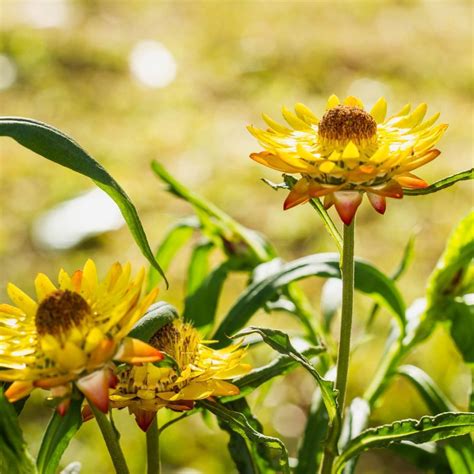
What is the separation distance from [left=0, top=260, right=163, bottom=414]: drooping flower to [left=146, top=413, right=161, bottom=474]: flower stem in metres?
0.16

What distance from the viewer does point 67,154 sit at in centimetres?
88

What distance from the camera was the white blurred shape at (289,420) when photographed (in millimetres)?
1856

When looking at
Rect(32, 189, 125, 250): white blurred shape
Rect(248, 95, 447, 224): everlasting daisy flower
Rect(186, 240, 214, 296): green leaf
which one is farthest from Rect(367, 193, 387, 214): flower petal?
Rect(32, 189, 125, 250): white blurred shape

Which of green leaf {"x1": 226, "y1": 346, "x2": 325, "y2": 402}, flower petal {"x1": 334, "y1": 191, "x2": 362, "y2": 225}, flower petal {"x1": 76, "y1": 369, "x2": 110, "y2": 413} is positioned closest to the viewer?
flower petal {"x1": 76, "y1": 369, "x2": 110, "y2": 413}

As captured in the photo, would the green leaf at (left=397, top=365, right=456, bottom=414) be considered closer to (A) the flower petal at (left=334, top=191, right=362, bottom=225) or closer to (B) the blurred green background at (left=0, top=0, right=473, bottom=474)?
(B) the blurred green background at (left=0, top=0, right=473, bottom=474)

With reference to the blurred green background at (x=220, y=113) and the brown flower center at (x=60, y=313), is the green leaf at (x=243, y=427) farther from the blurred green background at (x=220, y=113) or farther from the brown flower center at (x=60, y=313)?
the blurred green background at (x=220, y=113)

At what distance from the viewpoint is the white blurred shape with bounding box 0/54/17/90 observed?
339 cm

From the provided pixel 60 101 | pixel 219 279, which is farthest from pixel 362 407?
pixel 60 101

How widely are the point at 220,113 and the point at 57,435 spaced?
8.37 ft

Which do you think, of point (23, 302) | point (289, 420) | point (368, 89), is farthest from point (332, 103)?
point (368, 89)

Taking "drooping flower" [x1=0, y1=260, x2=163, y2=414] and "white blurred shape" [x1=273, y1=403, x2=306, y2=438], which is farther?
"white blurred shape" [x1=273, y1=403, x2=306, y2=438]

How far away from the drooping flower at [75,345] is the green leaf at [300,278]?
336mm

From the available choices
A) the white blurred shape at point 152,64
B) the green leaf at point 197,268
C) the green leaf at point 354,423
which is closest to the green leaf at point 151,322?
the green leaf at point 354,423

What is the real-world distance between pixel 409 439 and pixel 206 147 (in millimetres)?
2194
